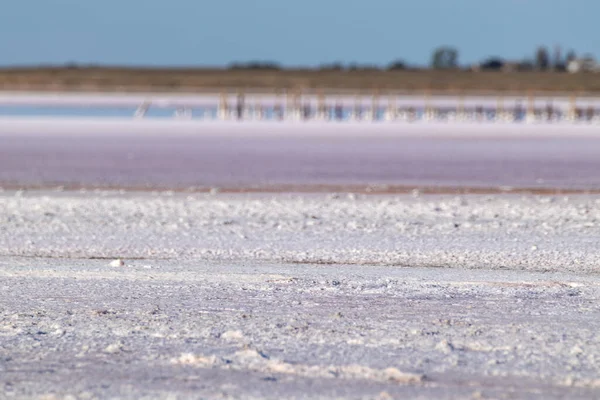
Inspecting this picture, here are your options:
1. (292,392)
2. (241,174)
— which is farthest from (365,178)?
(292,392)

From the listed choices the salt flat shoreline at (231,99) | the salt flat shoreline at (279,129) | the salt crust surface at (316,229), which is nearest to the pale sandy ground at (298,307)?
the salt crust surface at (316,229)

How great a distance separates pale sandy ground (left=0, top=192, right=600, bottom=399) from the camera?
5.72 meters

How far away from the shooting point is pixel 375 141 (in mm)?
30891

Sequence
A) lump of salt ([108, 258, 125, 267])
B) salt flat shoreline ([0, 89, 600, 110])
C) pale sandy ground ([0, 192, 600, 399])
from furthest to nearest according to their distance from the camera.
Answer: salt flat shoreline ([0, 89, 600, 110]) → lump of salt ([108, 258, 125, 267]) → pale sandy ground ([0, 192, 600, 399])

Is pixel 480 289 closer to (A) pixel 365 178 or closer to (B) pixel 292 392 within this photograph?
(B) pixel 292 392

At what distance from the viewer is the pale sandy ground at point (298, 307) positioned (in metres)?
5.72

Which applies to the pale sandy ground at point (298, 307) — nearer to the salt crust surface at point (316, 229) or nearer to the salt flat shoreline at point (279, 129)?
the salt crust surface at point (316, 229)

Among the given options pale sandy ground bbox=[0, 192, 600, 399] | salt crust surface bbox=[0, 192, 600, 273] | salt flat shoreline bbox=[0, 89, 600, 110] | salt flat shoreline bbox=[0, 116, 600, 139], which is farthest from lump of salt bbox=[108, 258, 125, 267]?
salt flat shoreline bbox=[0, 89, 600, 110]

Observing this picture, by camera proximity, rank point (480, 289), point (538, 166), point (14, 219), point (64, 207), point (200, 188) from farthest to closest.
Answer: point (538, 166) → point (200, 188) → point (64, 207) → point (14, 219) → point (480, 289)

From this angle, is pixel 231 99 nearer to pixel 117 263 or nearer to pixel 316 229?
pixel 316 229

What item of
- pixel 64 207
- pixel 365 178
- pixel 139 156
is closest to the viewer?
pixel 64 207

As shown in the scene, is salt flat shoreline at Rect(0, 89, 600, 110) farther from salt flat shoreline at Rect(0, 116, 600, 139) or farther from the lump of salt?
the lump of salt

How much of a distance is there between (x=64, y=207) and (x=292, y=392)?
896 centimetres

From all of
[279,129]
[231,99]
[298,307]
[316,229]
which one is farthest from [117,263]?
[231,99]
